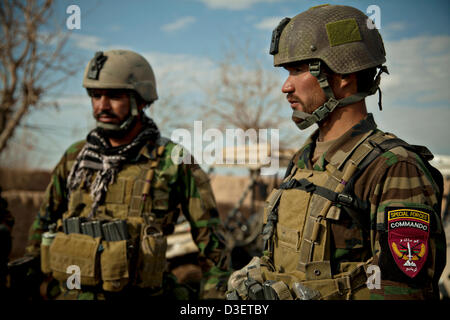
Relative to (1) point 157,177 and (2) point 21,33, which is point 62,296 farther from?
(2) point 21,33

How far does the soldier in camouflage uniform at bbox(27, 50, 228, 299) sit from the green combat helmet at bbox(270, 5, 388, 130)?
145 centimetres

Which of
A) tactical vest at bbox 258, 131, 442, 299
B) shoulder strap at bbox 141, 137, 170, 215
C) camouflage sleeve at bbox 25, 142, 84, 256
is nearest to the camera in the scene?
tactical vest at bbox 258, 131, 442, 299

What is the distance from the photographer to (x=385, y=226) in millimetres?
1663

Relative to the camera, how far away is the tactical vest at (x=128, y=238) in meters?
2.84

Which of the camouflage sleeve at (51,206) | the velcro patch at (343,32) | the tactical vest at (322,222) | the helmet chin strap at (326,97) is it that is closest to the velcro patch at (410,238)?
the tactical vest at (322,222)

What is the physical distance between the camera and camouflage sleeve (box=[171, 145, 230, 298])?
311 centimetres

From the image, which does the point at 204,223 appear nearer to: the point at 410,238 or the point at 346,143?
the point at 346,143

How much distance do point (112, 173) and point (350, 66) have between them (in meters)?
2.08

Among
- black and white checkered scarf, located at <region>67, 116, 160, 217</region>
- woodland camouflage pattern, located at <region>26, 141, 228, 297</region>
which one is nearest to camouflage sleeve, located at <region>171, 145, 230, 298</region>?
woodland camouflage pattern, located at <region>26, 141, 228, 297</region>

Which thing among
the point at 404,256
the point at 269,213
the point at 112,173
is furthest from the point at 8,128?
the point at 404,256

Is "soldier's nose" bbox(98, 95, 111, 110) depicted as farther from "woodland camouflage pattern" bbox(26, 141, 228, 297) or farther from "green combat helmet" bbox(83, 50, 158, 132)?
"woodland camouflage pattern" bbox(26, 141, 228, 297)

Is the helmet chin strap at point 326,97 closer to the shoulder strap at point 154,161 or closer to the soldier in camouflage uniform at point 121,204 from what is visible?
the soldier in camouflage uniform at point 121,204

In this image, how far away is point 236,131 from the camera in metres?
18.1

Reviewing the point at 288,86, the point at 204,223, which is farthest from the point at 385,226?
the point at 204,223
